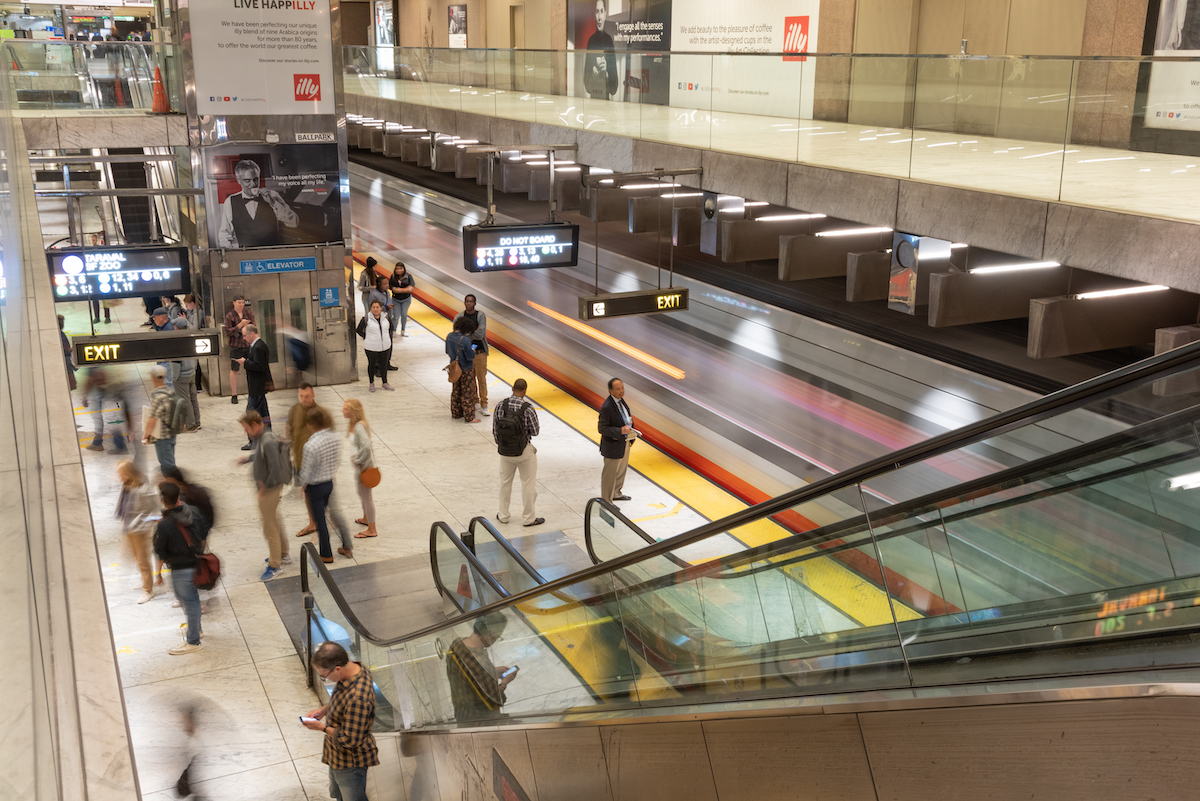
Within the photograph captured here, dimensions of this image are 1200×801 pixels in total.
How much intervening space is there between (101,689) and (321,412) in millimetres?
8516

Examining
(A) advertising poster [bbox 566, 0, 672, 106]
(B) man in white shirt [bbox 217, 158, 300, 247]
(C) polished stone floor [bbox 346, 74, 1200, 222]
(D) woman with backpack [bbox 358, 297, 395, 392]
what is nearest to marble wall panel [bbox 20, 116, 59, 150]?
(B) man in white shirt [bbox 217, 158, 300, 247]

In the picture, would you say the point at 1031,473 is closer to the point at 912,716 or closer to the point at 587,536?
the point at 912,716

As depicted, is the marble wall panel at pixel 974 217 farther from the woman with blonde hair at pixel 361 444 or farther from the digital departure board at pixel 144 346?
the digital departure board at pixel 144 346

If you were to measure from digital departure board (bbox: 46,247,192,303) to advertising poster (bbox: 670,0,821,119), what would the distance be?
22.1 feet

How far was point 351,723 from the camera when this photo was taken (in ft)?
19.4

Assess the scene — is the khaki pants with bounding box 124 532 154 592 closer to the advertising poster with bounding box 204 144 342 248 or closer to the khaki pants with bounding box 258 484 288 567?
the khaki pants with bounding box 258 484 288 567

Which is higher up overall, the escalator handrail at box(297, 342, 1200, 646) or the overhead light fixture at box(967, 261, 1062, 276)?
the escalator handrail at box(297, 342, 1200, 646)

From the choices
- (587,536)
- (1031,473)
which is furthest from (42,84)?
(1031,473)

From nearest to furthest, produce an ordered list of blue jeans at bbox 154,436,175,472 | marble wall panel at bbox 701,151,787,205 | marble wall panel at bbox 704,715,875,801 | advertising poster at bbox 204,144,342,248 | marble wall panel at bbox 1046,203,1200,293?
marble wall panel at bbox 704,715,875,801
marble wall panel at bbox 1046,203,1200,293
blue jeans at bbox 154,436,175,472
marble wall panel at bbox 701,151,787,205
advertising poster at bbox 204,144,342,248

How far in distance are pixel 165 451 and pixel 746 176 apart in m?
7.27

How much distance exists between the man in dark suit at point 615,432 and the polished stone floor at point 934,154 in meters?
3.27

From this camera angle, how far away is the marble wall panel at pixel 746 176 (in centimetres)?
1163

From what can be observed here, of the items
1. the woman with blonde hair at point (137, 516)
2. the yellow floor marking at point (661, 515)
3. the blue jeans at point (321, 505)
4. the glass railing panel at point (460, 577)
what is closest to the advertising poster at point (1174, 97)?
the yellow floor marking at point (661, 515)

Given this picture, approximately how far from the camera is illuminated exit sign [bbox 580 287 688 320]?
12258 millimetres
